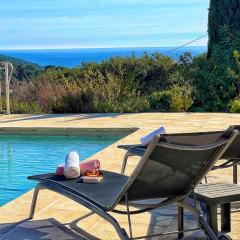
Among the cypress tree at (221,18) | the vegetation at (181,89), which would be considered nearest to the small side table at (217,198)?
the vegetation at (181,89)

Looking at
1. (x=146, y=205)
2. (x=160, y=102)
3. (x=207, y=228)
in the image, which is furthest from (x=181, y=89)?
(x=207, y=228)

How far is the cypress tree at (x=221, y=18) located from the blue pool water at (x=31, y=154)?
6117mm

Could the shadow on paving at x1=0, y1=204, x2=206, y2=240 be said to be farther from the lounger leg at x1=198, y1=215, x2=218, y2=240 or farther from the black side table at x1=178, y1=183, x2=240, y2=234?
the lounger leg at x1=198, y1=215, x2=218, y2=240

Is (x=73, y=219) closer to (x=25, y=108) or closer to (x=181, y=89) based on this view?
(x=25, y=108)

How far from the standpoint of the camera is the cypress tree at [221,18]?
14.0m

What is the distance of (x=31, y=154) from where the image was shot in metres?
8.12

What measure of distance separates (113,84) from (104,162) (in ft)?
19.3

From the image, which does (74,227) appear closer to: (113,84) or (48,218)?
(48,218)

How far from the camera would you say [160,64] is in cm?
1833

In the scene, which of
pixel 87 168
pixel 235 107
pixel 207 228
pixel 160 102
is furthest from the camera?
pixel 160 102

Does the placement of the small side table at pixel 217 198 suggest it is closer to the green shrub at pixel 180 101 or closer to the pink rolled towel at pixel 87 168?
the pink rolled towel at pixel 87 168

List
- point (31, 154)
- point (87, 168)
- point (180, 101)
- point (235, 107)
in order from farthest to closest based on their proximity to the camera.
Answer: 1. point (180, 101)
2. point (235, 107)
3. point (31, 154)
4. point (87, 168)

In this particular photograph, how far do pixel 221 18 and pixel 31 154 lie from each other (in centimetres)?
778

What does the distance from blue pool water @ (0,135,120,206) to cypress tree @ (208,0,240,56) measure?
6117mm
